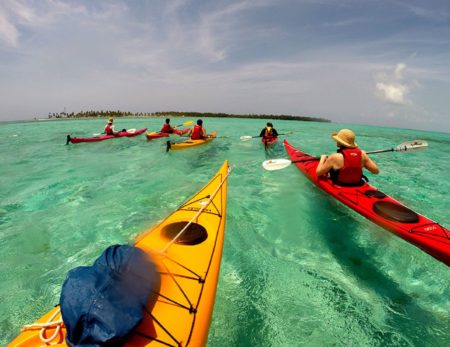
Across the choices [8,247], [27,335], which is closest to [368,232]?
[27,335]

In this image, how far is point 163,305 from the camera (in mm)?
2516

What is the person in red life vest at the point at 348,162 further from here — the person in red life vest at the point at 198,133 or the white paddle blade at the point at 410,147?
the person in red life vest at the point at 198,133

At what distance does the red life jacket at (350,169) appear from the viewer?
562 cm

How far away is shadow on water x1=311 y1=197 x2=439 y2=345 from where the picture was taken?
349 cm

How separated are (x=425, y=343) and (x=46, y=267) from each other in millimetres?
6301

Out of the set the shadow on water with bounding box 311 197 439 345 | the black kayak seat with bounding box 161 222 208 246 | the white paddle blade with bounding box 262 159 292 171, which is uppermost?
the white paddle blade with bounding box 262 159 292 171

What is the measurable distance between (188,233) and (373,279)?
3481mm

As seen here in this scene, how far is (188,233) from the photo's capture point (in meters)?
3.77

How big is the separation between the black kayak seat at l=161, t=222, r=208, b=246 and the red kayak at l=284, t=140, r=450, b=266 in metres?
3.39

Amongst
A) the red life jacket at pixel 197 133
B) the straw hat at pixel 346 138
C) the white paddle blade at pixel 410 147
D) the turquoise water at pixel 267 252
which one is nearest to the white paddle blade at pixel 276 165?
the turquoise water at pixel 267 252

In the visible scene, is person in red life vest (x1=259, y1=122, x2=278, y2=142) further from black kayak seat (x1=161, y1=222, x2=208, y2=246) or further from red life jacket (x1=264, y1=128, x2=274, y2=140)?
black kayak seat (x1=161, y1=222, x2=208, y2=246)

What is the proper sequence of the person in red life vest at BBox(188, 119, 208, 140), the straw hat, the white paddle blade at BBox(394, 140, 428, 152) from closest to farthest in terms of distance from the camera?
the straw hat, the white paddle blade at BBox(394, 140, 428, 152), the person in red life vest at BBox(188, 119, 208, 140)

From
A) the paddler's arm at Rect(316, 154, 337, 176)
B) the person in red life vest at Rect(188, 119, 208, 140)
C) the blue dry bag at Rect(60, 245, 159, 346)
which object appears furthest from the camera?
the person in red life vest at Rect(188, 119, 208, 140)

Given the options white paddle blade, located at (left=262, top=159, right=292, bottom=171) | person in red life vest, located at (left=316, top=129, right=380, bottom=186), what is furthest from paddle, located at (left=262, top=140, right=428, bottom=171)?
person in red life vest, located at (left=316, top=129, right=380, bottom=186)
